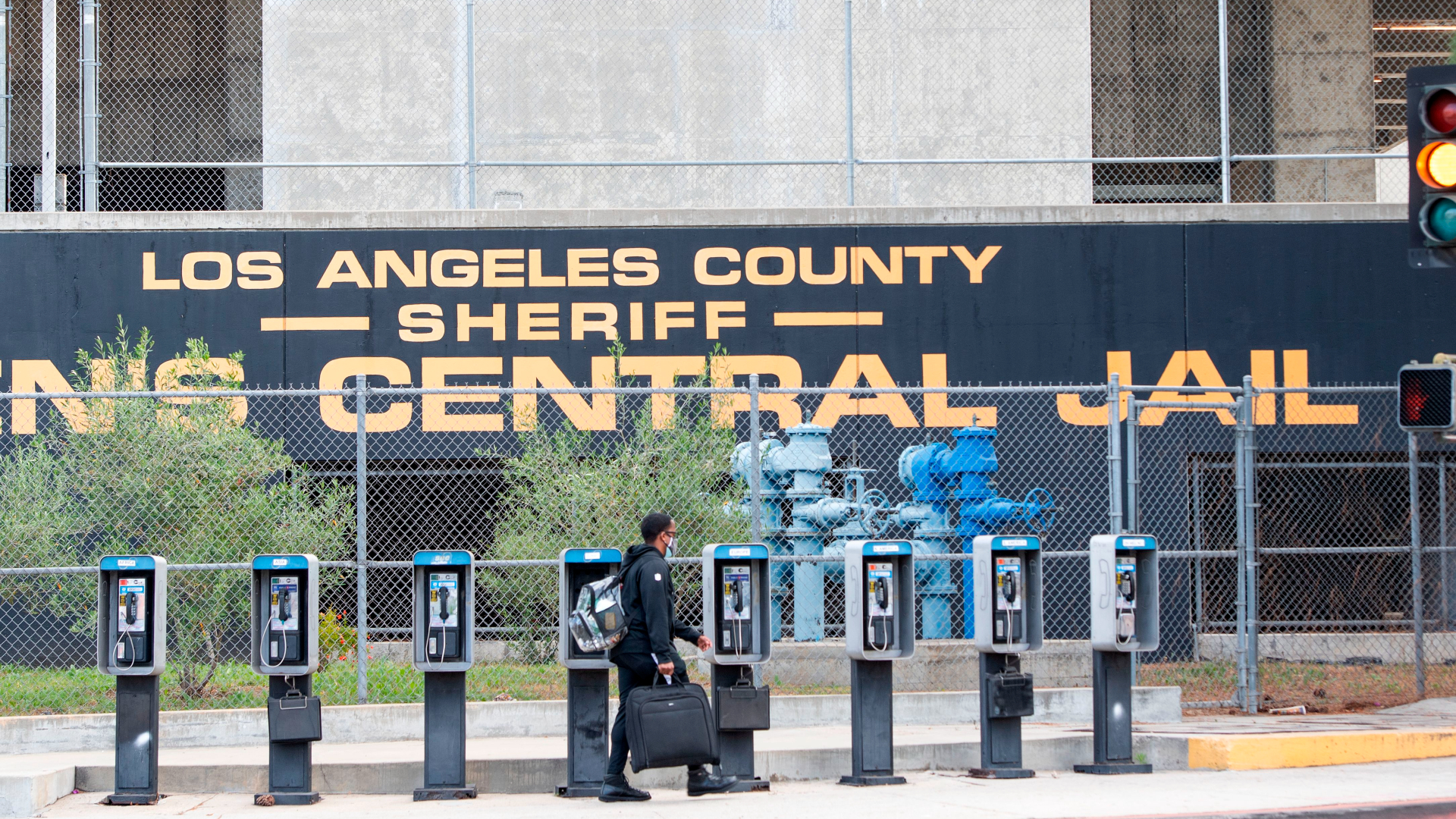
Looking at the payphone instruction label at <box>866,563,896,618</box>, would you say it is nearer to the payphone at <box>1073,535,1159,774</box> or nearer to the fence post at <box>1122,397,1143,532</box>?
the payphone at <box>1073,535,1159,774</box>

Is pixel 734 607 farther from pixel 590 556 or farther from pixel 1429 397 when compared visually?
pixel 1429 397

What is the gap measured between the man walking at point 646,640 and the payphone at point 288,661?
1.72 meters

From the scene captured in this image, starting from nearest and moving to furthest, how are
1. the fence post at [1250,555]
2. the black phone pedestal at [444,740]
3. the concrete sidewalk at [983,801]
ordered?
the concrete sidewalk at [983,801] < the black phone pedestal at [444,740] < the fence post at [1250,555]

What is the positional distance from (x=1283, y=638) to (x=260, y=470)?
979 cm

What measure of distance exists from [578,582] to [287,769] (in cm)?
197

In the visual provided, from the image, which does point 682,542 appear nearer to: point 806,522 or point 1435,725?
point 806,522

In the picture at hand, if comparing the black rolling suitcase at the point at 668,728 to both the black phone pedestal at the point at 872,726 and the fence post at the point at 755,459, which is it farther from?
the fence post at the point at 755,459

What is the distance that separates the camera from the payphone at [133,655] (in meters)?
8.72

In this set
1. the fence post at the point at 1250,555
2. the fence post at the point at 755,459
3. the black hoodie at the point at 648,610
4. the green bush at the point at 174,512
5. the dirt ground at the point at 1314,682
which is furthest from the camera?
the dirt ground at the point at 1314,682

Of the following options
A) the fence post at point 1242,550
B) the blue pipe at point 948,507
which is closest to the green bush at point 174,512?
the blue pipe at point 948,507

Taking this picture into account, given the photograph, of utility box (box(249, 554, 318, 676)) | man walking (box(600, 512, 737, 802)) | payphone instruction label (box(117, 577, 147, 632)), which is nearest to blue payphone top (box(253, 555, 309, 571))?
utility box (box(249, 554, 318, 676))

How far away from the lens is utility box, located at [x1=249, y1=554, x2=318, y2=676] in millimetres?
8742

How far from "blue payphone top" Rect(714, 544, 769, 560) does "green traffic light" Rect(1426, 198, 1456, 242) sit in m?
3.96

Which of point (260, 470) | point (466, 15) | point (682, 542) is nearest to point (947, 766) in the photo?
point (682, 542)
